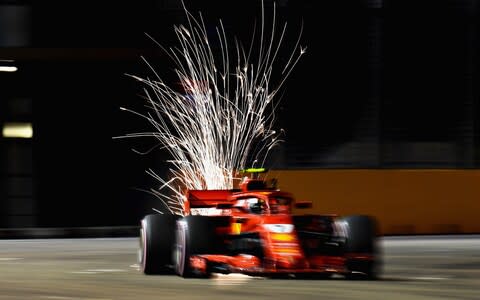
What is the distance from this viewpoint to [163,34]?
27.0 m

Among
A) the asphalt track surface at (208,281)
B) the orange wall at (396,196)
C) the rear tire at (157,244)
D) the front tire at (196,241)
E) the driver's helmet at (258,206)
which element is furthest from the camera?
the orange wall at (396,196)

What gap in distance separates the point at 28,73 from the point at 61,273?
37.1 feet

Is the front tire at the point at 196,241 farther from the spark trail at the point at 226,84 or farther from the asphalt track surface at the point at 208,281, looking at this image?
the spark trail at the point at 226,84

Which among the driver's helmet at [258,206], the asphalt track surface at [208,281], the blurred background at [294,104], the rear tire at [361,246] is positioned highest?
the blurred background at [294,104]

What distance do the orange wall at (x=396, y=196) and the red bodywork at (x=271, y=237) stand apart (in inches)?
360

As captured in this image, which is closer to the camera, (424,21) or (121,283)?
(121,283)

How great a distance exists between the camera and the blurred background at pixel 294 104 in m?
26.5

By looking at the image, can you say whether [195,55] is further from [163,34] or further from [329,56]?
[329,56]

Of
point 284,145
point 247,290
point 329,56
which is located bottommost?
point 247,290

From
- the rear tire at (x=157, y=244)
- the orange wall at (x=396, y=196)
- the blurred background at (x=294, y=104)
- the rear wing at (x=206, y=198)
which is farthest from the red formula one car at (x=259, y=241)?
the blurred background at (x=294, y=104)

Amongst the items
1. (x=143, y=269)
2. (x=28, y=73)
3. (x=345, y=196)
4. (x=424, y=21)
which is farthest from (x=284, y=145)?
(x=143, y=269)

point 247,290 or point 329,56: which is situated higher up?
point 329,56

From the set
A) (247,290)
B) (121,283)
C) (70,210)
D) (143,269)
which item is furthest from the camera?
(70,210)

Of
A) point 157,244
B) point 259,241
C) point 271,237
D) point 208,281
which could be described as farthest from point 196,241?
point 271,237
